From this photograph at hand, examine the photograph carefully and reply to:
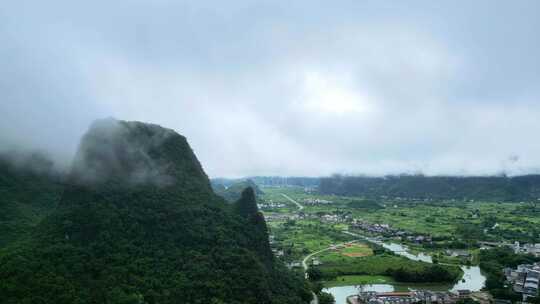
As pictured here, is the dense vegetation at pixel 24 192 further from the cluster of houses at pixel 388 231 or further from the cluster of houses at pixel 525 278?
the cluster of houses at pixel 388 231

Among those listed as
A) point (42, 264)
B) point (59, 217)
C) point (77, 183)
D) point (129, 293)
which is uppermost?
point (77, 183)

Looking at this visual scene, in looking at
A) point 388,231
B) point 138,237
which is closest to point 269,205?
point 388,231

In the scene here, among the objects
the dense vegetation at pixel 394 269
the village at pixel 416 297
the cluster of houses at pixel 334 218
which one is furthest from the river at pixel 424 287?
the cluster of houses at pixel 334 218

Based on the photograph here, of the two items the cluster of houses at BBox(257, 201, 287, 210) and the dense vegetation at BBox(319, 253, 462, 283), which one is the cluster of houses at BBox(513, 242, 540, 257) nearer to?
the dense vegetation at BBox(319, 253, 462, 283)

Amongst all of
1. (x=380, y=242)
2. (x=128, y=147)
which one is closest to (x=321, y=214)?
(x=380, y=242)

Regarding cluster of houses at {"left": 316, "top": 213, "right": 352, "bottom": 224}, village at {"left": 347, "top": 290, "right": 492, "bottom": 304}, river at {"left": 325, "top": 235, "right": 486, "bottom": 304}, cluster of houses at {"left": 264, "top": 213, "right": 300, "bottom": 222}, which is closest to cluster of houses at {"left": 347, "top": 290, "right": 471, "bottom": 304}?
village at {"left": 347, "top": 290, "right": 492, "bottom": 304}

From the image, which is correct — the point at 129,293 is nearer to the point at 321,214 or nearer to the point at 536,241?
the point at 536,241
